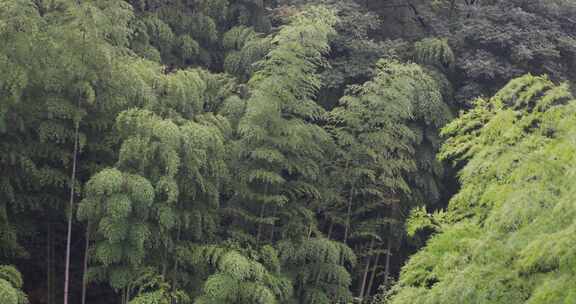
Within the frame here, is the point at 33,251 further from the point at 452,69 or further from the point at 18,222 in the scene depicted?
the point at 452,69

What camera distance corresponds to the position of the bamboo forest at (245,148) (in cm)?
515

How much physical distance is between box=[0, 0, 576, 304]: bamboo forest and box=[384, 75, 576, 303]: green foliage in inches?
1.1

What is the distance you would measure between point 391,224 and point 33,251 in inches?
197

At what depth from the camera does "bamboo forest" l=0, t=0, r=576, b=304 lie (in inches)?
203

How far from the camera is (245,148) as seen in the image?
737 centimetres

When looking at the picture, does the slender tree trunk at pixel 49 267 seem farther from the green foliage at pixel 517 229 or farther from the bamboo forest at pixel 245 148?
the green foliage at pixel 517 229

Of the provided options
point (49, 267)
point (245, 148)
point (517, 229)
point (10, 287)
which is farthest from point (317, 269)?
point (517, 229)

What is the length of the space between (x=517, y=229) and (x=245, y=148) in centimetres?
410

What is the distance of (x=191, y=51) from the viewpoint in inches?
369

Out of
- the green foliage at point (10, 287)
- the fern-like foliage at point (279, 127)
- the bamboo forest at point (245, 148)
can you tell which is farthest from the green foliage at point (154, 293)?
the fern-like foliage at point (279, 127)

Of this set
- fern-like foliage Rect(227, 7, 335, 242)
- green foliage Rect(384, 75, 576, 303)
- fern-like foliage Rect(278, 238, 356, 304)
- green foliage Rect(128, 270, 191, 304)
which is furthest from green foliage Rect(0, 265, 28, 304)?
green foliage Rect(384, 75, 576, 303)

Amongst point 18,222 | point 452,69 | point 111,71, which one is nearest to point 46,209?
point 18,222

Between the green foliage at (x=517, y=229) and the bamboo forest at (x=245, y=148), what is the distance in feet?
0.09

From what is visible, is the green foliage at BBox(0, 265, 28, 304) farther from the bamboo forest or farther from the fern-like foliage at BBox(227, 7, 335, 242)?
the fern-like foliage at BBox(227, 7, 335, 242)
